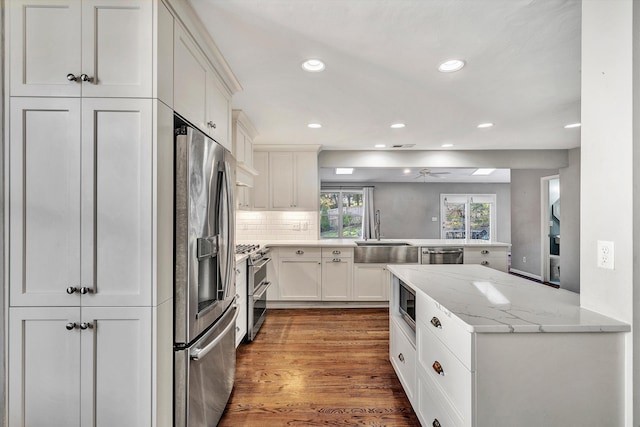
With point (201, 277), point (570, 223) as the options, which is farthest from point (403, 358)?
point (570, 223)

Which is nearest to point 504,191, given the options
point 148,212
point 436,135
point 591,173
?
point 436,135

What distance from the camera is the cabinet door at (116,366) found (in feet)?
4.15

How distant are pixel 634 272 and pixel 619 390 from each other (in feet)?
1.52

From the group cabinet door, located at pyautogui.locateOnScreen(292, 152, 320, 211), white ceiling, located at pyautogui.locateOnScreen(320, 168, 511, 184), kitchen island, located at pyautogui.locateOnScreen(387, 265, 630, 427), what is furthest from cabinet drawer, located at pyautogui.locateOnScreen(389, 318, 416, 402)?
white ceiling, located at pyautogui.locateOnScreen(320, 168, 511, 184)

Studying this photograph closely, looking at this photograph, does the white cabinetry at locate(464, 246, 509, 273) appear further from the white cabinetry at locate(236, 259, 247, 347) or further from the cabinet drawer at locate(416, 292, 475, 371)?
the white cabinetry at locate(236, 259, 247, 347)

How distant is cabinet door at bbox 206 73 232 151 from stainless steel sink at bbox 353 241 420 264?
254cm

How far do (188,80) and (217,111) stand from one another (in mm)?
464

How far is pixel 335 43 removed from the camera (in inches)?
70.7

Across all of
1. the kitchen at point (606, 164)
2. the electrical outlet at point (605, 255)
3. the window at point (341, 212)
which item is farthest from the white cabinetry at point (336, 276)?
the window at point (341, 212)

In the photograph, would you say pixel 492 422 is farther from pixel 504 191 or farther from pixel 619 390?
pixel 504 191

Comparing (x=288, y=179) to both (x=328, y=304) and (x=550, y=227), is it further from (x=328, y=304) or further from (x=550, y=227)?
(x=550, y=227)

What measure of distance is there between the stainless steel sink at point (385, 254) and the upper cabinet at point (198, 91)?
2.59m

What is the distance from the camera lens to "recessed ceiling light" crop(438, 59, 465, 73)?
6.64ft

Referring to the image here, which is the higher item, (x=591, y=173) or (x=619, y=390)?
(x=591, y=173)
